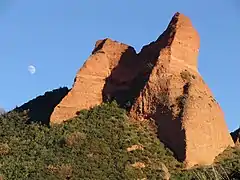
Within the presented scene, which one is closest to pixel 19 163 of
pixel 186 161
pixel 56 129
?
pixel 56 129

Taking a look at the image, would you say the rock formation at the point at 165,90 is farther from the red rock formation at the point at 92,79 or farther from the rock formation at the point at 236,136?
the rock formation at the point at 236,136

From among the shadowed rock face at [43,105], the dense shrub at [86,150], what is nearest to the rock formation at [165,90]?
the dense shrub at [86,150]

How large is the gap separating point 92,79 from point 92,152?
1100 cm

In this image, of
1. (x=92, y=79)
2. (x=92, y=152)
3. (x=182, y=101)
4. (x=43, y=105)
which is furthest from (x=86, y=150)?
(x=43, y=105)

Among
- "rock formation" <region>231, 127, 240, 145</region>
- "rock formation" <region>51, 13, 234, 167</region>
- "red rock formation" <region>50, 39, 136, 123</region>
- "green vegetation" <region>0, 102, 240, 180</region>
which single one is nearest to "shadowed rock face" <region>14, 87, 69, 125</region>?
"red rock formation" <region>50, 39, 136, 123</region>

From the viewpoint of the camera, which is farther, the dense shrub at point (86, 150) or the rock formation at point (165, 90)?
the rock formation at point (165, 90)

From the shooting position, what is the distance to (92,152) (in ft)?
158

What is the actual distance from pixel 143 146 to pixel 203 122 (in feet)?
18.1

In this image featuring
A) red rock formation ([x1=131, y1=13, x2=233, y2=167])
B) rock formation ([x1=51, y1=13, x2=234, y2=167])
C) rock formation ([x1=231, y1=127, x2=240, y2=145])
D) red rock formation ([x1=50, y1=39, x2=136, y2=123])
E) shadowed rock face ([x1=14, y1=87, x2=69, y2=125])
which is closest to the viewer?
red rock formation ([x1=131, y1=13, x2=233, y2=167])

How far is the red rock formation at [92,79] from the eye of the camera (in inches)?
2164

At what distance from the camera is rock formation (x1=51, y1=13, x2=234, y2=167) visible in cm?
4991

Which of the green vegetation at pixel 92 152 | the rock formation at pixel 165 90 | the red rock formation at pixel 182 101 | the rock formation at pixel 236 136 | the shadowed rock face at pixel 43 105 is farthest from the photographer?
the shadowed rock face at pixel 43 105

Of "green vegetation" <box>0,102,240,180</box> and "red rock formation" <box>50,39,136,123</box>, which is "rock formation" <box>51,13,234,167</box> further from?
"green vegetation" <box>0,102,240,180</box>

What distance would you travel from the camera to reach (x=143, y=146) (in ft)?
164
